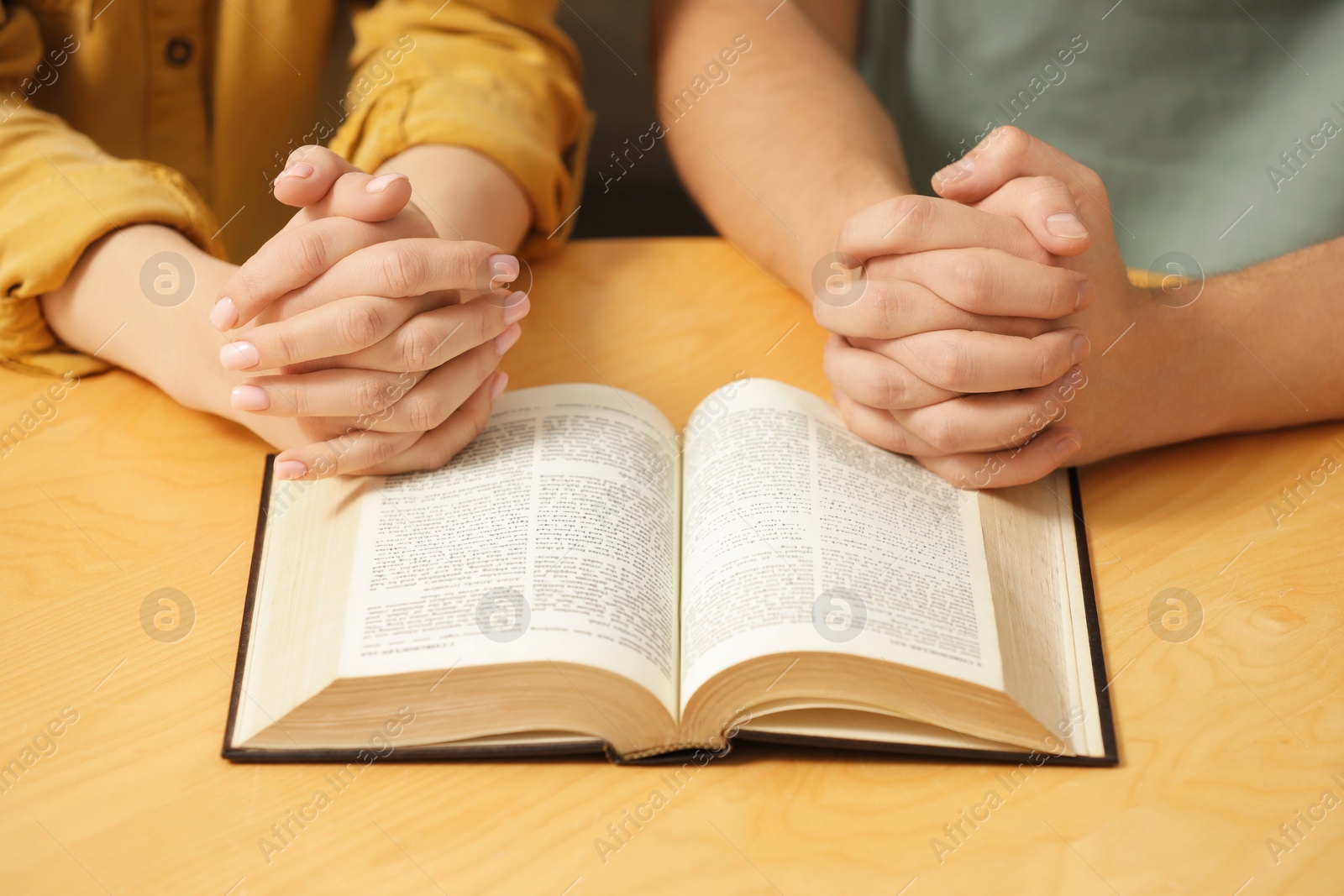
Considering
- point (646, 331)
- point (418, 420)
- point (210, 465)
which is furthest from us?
point (646, 331)

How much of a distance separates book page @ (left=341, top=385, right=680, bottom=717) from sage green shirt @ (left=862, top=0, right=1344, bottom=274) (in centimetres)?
74

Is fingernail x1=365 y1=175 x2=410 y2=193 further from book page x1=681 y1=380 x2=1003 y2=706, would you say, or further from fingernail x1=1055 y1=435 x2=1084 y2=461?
fingernail x1=1055 y1=435 x2=1084 y2=461

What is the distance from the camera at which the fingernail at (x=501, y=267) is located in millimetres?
761

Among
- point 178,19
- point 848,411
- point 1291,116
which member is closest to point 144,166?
point 178,19

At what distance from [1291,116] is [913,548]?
2.67 ft

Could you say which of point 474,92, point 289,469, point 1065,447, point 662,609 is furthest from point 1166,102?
point 289,469

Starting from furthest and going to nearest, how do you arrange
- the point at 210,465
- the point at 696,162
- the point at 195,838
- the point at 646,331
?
the point at 696,162 < the point at 646,331 < the point at 210,465 < the point at 195,838

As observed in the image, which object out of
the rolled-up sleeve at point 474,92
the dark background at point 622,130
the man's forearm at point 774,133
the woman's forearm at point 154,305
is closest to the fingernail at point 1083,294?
the man's forearm at point 774,133

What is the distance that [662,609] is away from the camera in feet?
2.28

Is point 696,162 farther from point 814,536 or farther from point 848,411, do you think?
point 814,536

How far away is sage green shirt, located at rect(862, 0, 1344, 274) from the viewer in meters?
1.11

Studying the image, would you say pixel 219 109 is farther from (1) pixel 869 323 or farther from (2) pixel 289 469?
(1) pixel 869 323

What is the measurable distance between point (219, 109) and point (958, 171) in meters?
0.79

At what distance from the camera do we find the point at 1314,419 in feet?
2.89
